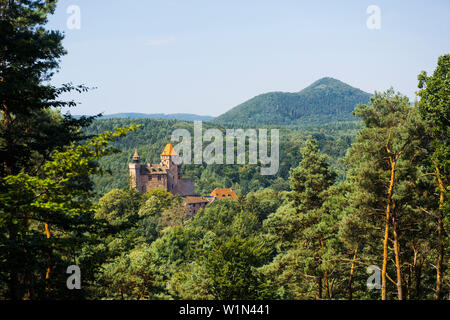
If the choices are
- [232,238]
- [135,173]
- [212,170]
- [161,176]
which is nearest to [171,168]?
[161,176]

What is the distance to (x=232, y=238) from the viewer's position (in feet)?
62.5

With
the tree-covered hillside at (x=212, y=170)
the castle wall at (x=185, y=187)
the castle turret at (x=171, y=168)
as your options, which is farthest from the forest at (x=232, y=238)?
the tree-covered hillside at (x=212, y=170)

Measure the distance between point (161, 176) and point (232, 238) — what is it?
7489cm

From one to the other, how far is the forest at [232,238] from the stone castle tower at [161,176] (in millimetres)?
67715

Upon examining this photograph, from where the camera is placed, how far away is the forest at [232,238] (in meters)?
10.2

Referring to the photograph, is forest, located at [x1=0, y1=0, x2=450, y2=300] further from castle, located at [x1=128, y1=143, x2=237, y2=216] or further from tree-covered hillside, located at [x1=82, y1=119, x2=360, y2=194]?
tree-covered hillside, located at [x1=82, y1=119, x2=360, y2=194]

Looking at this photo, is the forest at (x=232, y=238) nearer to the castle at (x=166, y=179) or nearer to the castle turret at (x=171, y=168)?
the castle at (x=166, y=179)

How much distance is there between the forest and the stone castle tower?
67.7 m
